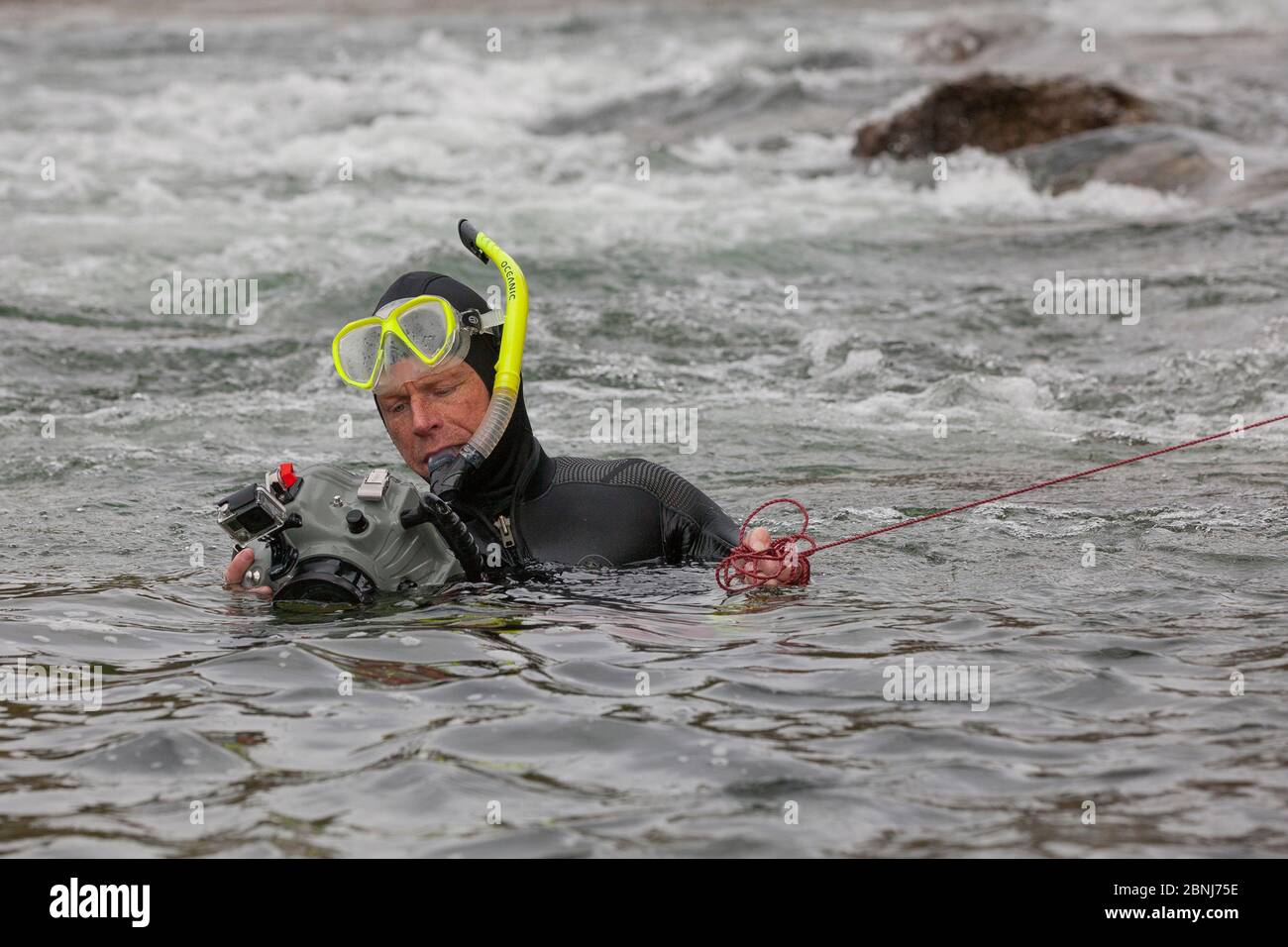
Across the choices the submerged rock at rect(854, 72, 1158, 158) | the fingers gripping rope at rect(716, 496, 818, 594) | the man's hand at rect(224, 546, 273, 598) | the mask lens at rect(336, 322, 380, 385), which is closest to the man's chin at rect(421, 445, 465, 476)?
the mask lens at rect(336, 322, 380, 385)

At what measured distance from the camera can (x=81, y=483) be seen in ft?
23.3

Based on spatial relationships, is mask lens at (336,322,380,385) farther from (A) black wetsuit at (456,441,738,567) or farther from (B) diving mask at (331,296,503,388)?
(A) black wetsuit at (456,441,738,567)

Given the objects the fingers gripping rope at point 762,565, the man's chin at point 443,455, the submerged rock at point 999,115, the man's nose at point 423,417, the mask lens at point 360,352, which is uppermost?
the submerged rock at point 999,115

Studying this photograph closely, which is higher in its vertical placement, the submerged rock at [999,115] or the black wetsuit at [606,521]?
the submerged rock at [999,115]

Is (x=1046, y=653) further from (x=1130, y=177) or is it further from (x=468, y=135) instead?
(x=468, y=135)

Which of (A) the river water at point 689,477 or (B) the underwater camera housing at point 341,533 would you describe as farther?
(B) the underwater camera housing at point 341,533

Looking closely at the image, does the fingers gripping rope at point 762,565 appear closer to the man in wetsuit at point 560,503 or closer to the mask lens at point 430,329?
the man in wetsuit at point 560,503

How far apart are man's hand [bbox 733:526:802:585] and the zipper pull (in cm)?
73

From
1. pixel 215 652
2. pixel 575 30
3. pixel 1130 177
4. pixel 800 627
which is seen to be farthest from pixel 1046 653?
pixel 575 30

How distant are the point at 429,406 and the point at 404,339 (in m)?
0.21

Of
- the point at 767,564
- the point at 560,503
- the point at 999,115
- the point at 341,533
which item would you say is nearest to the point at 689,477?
the point at 560,503

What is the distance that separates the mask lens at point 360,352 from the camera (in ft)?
16.8

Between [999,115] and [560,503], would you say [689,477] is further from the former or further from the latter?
[999,115]

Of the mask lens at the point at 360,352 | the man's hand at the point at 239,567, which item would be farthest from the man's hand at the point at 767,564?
the man's hand at the point at 239,567
